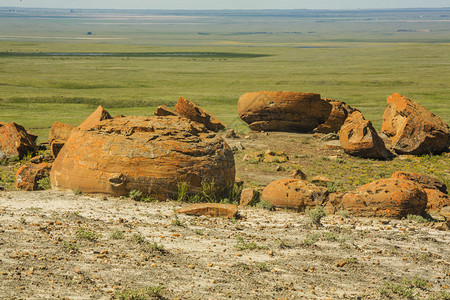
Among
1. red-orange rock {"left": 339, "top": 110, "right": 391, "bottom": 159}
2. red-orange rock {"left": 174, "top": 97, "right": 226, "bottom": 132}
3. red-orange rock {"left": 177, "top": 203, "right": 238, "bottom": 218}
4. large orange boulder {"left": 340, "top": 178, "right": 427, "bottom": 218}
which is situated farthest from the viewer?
red-orange rock {"left": 174, "top": 97, "right": 226, "bottom": 132}

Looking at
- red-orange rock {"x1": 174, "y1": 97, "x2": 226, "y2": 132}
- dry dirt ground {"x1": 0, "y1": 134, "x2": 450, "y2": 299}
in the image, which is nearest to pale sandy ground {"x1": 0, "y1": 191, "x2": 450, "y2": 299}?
dry dirt ground {"x1": 0, "y1": 134, "x2": 450, "y2": 299}

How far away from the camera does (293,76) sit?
63562 millimetres

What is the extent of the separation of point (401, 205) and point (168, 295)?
6.64 metres

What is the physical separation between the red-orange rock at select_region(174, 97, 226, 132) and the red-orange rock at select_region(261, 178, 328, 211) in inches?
470

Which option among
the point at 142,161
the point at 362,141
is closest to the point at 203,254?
the point at 142,161

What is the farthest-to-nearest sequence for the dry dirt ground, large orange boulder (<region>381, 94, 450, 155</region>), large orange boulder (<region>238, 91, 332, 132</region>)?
large orange boulder (<region>238, 91, 332, 132</region>)
large orange boulder (<region>381, 94, 450, 155</region>)
the dry dirt ground

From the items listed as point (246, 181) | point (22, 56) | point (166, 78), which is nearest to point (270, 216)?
point (246, 181)

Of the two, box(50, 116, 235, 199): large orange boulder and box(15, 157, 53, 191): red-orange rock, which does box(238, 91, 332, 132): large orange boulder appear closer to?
box(50, 116, 235, 199): large orange boulder

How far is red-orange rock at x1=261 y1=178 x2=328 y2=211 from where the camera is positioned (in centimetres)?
1318

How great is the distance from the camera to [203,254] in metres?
9.35

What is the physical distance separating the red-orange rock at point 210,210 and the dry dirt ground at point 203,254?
22 cm

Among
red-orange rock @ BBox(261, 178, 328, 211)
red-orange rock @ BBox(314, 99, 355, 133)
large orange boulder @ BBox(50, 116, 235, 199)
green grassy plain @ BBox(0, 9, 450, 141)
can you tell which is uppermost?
large orange boulder @ BBox(50, 116, 235, 199)

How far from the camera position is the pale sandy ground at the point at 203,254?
787 centimetres

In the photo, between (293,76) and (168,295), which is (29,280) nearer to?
(168,295)
